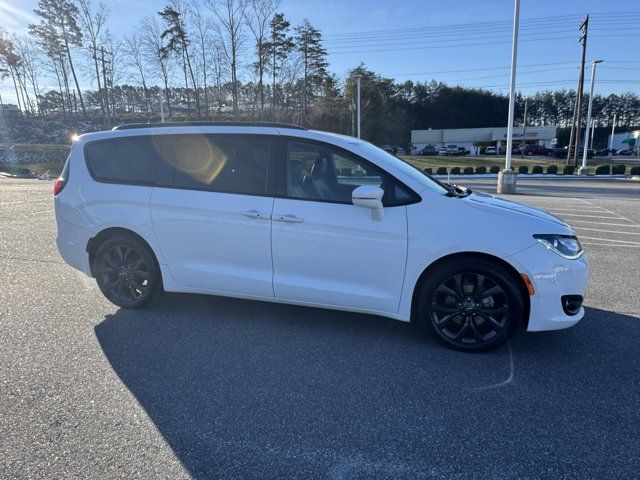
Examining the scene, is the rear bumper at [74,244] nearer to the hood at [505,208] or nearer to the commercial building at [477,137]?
the hood at [505,208]

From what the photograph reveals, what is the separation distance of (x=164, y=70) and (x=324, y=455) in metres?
51.0

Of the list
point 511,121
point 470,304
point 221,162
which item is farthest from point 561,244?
point 511,121

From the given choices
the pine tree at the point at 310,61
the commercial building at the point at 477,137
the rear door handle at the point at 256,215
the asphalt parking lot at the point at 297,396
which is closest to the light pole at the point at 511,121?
the asphalt parking lot at the point at 297,396

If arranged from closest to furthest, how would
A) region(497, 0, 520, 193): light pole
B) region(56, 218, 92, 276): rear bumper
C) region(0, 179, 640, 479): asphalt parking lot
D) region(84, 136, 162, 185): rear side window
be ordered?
1. region(0, 179, 640, 479): asphalt parking lot
2. region(84, 136, 162, 185): rear side window
3. region(56, 218, 92, 276): rear bumper
4. region(497, 0, 520, 193): light pole

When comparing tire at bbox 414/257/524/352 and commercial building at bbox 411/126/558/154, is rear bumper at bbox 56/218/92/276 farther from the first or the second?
commercial building at bbox 411/126/558/154

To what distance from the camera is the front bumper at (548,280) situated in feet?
10.4

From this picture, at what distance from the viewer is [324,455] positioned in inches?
90.9

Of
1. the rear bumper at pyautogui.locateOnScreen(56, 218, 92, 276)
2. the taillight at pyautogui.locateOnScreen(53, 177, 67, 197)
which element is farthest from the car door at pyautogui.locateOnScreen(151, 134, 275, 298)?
the taillight at pyautogui.locateOnScreen(53, 177, 67, 197)

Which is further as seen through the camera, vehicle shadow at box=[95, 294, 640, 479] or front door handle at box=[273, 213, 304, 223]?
front door handle at box=[273, 213, 304, 223]

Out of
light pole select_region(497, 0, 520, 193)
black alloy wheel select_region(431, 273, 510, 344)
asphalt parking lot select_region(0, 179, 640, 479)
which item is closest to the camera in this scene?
asphalt parking lot select_region(0, 179, 640, 479)

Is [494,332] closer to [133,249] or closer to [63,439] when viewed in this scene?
[63,439]

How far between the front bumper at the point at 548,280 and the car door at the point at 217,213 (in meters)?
2.09

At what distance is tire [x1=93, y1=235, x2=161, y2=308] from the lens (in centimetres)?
417

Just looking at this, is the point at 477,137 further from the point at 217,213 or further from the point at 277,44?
the point at 217,213
